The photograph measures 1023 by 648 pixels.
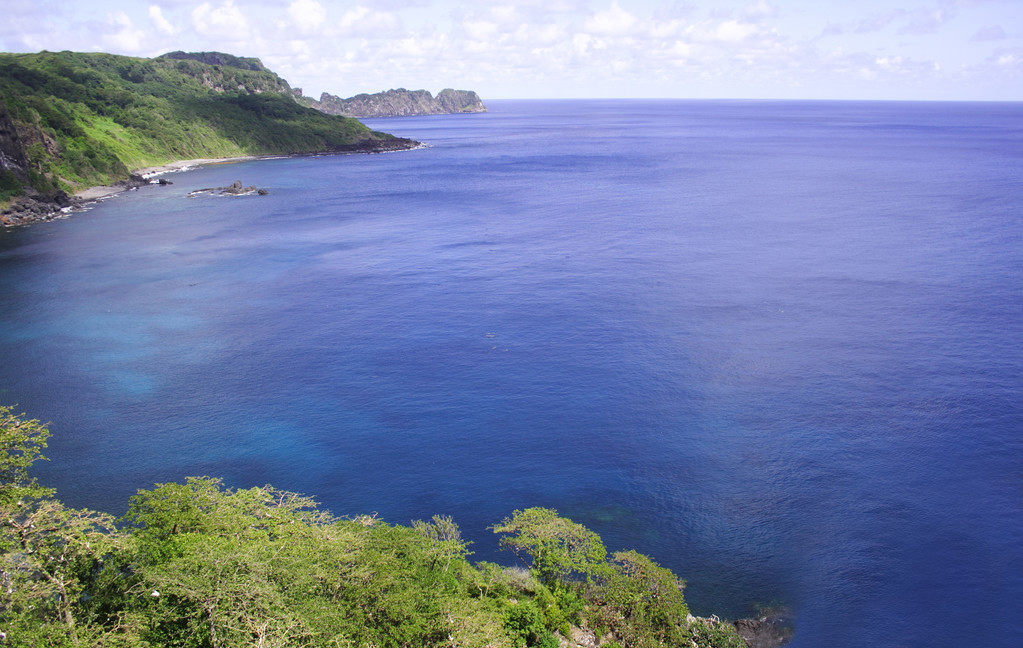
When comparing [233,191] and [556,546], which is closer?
[556,546]

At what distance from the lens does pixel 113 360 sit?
258 feet

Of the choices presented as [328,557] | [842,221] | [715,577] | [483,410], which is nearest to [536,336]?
[483,410]

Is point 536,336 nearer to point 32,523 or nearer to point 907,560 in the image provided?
point 907,560

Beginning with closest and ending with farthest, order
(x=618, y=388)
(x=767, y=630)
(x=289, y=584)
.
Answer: (x=289, y=584) < (x=767, y=630) < (x=618, y=388)

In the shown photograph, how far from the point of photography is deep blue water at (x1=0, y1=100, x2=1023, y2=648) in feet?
163

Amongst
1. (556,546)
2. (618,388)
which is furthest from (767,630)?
(618,388)

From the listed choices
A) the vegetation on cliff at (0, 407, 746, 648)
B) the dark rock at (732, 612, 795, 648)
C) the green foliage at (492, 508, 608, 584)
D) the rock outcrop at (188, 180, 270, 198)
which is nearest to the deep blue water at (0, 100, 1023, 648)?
the dark rock at (732, 612, 795, 648)

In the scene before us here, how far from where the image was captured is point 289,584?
3238 cm

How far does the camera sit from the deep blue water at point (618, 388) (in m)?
49.8

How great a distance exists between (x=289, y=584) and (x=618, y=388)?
4557 cm

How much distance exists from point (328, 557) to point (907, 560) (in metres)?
41.3

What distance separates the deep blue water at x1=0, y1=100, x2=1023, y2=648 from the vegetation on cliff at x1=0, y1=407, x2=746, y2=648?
7.68m

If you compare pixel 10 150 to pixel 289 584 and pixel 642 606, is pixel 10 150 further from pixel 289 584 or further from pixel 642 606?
pixel 642 606

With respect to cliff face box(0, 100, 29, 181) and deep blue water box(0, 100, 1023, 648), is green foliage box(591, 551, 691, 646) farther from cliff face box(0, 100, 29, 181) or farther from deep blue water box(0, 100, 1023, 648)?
cliff face box(0, 100, 29, 181)
